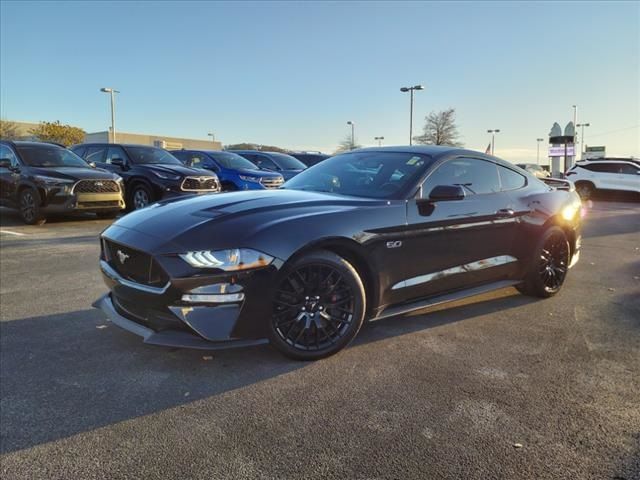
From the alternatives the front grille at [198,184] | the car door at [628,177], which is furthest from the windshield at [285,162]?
the car door at [628,177]

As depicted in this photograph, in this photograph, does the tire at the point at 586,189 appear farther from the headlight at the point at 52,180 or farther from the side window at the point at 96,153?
the headlight at the point at 52,180

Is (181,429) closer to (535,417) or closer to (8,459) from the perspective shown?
(8,459)

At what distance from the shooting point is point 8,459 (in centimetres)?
220

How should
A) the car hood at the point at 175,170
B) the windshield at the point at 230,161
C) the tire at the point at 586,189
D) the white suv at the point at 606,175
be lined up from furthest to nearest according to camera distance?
the tire at the point at 586,189, the white suv at the point at 606,175, the windshield at the point at 230,161, the car hood at the point at 175,170

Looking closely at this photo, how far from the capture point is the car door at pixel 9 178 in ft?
31.4

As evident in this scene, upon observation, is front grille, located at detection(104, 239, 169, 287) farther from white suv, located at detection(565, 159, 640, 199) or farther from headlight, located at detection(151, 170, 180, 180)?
white suv, located at detection(565, 159, 640, 199)

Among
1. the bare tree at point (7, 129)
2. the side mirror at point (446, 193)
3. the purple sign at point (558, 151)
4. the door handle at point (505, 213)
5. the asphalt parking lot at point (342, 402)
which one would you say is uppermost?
the bare tree at point (7, 129)

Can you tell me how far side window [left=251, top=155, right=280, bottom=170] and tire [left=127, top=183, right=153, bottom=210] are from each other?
4.67m

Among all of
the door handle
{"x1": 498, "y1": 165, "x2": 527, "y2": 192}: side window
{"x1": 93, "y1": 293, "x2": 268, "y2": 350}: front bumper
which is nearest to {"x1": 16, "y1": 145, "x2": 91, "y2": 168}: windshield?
{"x1": 93, "y1": 293, "x2": 268, "y2": 350}: front bumper

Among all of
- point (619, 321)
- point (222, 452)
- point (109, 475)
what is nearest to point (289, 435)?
point (222, 452)

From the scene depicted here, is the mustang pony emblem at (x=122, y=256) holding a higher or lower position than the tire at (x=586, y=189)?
lower

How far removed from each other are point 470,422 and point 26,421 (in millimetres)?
2326

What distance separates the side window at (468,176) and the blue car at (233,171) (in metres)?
7.93

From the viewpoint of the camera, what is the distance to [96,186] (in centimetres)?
961
